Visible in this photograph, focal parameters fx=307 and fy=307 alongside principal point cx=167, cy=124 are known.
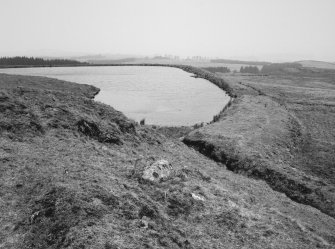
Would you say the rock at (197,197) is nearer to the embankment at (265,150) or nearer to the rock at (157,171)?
the rock at (157,171)

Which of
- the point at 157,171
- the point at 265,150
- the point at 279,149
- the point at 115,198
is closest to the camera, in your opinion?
the point at 115,198

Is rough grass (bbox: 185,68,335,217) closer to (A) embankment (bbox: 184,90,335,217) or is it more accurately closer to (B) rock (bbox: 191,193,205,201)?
(A) embankment (bbox: 184,90,335,217)

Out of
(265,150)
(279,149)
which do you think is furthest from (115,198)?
(279,149)

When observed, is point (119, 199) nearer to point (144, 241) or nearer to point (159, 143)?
point (144, 241)

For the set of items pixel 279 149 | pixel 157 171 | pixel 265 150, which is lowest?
pixel 279 149

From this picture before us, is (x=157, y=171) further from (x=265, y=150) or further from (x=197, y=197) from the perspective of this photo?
(x=265, y=150)

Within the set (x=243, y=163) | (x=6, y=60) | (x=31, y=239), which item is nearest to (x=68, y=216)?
(x=31, y=239)
